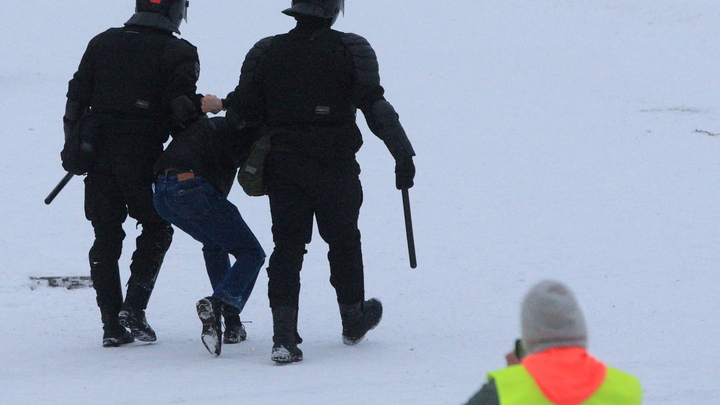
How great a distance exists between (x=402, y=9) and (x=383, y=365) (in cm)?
1769

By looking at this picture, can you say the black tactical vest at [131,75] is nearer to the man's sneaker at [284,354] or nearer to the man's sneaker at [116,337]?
the man's sneaker at [116,337]

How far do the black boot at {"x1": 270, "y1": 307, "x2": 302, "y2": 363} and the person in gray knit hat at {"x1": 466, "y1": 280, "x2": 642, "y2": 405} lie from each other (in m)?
2.52

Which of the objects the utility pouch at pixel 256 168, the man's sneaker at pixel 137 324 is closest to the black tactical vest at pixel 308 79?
the utility pouch at pixel 256 168

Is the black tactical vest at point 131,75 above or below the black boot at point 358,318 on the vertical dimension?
above

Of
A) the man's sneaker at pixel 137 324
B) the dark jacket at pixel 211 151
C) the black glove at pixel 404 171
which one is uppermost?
the dark jacket at pixel 211 151

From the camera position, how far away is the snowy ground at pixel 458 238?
442cm

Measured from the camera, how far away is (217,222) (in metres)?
4.80

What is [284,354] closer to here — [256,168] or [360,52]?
[256,168]

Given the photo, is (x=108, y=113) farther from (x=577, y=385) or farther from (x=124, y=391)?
(x=577, y=385)

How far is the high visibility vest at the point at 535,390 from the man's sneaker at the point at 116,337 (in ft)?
11.2

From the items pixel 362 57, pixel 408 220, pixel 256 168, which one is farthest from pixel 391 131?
pixel 256 168

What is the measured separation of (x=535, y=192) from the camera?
9.22m

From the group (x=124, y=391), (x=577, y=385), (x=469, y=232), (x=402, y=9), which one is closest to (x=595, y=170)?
(x=469, y=232)

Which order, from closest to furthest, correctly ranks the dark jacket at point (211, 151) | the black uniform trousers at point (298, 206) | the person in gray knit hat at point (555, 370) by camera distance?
the person in gray knit hat at point (555, 370) < the black uniform trousers at point (298, 206) < the dark jacket at point (211, 151)
